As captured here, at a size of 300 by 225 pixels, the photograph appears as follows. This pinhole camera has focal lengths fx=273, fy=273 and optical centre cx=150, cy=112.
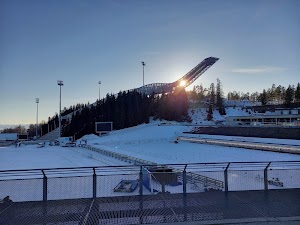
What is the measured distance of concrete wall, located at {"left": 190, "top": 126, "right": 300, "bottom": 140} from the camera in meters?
38.9

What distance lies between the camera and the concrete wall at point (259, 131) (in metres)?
38.9

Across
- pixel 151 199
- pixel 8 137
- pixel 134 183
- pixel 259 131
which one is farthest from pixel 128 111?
pixel 151 199

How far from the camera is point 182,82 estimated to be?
94250 millimetres

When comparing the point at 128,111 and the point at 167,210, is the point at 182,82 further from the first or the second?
the point at 167,210

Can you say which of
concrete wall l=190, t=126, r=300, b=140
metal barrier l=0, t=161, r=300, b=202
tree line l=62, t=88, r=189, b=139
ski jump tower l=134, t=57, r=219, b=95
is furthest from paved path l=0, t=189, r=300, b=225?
ski jump tower l=134, t=57, r=219, b=95

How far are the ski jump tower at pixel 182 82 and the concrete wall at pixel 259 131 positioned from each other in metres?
36.0

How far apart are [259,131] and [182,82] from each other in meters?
50.9

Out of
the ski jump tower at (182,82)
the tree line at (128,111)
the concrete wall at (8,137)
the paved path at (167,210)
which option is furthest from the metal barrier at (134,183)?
the ski jump tower at (182,82)

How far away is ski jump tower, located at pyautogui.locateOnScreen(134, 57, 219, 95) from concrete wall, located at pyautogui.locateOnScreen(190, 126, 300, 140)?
3602 centimetres

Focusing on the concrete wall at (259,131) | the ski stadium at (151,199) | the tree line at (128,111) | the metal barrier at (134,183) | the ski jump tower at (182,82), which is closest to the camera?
the ski stadium at (151,199)

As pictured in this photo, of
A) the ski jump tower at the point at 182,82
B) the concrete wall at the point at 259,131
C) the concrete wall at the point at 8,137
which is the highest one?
the ski jump tower at the point at 182,82

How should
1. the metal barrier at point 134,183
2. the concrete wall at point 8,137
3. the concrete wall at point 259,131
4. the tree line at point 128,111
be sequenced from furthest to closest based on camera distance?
the tree line at point 128,111 → the concrete wall at point 8,137 → the concrete wall at point 259,131 → the metal barrier at point 134,183

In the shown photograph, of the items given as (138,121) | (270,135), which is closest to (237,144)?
(270,135)

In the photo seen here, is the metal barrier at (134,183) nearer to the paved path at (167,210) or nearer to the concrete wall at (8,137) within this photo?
the paved path at (167,210)
